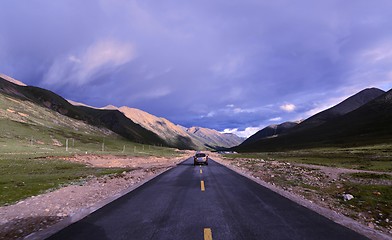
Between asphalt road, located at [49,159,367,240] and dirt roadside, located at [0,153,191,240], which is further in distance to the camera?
dirt roadside, located at [0,153,191,240]

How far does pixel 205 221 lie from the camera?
8.48m

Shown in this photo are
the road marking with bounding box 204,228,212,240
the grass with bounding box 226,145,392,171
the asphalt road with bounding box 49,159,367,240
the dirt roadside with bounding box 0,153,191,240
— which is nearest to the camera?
the road marking with bounding box 204,228,212,240

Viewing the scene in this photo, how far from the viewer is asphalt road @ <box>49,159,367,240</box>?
7.23 metres

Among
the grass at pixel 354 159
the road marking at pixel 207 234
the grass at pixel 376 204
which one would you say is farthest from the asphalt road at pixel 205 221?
the grass at pixel 354 159

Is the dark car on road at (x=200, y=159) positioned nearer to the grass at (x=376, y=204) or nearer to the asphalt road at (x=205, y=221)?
the grass at (x=376, y=204)

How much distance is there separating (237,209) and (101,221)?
488 cm

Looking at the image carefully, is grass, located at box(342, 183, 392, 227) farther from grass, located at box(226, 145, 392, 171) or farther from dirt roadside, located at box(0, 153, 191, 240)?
grass, located at box(226, 145, 392, 171)

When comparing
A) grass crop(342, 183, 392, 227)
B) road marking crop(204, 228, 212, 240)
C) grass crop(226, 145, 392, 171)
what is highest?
grass crop(226, 145, 392, 171)

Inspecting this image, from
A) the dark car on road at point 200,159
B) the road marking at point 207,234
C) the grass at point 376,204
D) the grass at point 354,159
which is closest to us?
the road marking at point 207,234

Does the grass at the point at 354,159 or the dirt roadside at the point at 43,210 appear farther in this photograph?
the grass at the point at 354,159

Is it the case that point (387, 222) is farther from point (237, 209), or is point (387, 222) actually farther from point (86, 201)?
point (86, 201)

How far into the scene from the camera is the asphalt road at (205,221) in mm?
7230

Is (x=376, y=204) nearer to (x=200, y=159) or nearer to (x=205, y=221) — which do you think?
(x=205, y=221)

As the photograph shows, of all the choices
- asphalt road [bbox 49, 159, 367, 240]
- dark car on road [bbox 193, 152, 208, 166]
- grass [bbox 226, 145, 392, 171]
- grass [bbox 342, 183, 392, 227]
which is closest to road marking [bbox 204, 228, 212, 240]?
asphalt road [bbox 49, 159, 367, 240]
